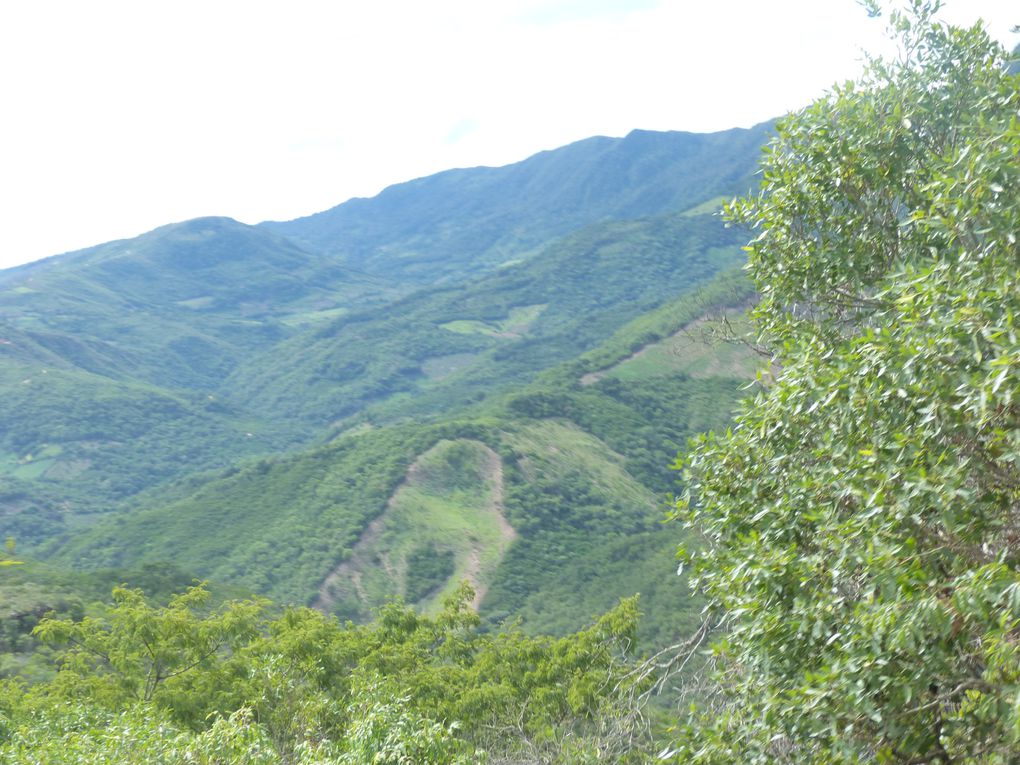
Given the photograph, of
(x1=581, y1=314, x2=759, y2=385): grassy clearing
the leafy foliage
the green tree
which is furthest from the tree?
(x1=581, y1=314, x2=759, y2=385): grassy clearing

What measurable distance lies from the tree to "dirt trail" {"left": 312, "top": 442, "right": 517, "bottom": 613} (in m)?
84.4

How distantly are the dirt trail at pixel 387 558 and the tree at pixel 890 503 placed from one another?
3321 inches

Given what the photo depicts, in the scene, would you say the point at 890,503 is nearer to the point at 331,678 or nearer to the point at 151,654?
the point at 331,678

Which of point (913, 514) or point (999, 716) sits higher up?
point (913, 514)

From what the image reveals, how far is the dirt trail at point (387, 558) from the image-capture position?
94688 mm

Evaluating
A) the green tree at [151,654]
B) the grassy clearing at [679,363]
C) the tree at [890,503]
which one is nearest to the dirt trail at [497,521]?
the grassy clearing at [679,363]

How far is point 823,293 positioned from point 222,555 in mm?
106212

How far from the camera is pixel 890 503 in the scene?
6.66 metres

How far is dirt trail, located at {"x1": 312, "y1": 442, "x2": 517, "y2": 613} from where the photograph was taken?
3728 inches

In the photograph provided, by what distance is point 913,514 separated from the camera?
21.0 feet

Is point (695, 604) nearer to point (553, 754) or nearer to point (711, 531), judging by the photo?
point (553, 754)

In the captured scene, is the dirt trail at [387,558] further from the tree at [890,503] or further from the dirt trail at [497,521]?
the tree at [890,503]

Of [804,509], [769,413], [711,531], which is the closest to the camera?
[804,509]

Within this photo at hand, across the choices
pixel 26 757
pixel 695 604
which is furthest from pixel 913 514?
pixel 695 604
